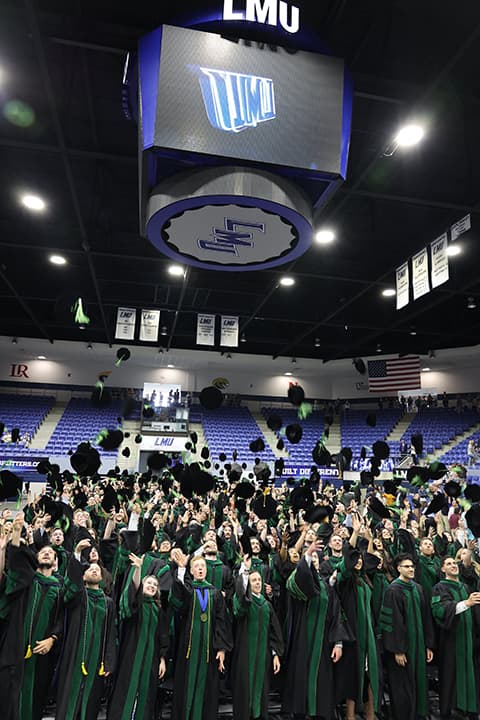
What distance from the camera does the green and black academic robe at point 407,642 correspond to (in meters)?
4.52

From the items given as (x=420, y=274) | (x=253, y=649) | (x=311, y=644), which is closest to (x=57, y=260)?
(x=420, y=274)

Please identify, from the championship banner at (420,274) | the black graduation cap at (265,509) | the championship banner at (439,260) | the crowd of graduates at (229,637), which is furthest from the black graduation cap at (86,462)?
the championship banner at (439,260)

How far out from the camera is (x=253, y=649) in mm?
4559

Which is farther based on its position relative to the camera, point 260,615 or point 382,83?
point 382,83

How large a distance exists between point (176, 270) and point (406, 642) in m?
9.28

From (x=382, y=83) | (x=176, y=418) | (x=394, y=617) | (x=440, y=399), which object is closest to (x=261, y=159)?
(x=382, y=83)

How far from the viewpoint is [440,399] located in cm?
2452

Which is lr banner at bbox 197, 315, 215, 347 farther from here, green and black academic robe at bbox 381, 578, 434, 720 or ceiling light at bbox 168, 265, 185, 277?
green and black academic robe at bbox 381, 578, 434, 720

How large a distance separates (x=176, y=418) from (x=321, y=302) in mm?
12589

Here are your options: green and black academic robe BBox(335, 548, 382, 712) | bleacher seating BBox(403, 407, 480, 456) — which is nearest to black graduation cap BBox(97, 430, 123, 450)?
green and black academic robe BBox(335, 548, 382, 712)

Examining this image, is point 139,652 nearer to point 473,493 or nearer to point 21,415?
point 473,493

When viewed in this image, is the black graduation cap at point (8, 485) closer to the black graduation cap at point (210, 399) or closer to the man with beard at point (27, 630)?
the man with beard at point (27, 630)

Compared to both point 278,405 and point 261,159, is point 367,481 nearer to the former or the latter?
point 278,405

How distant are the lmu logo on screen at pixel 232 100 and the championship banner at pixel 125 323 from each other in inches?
393
